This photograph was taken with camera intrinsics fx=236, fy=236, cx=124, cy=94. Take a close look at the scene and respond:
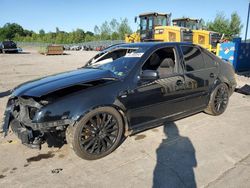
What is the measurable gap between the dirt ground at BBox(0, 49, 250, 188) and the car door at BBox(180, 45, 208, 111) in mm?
548

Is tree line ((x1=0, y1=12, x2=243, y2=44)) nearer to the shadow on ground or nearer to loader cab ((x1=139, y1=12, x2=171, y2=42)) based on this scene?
loader cab ((x1=139, y1=12, x2=171, y2=42))

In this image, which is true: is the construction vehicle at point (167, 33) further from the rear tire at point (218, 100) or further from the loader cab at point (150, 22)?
the rear tire at point (218, 100)

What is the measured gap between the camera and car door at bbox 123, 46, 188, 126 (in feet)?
12.1

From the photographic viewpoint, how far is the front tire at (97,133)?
3.20 metres

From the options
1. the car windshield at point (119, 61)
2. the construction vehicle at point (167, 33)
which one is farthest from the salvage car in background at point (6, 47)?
the car windshield at point (119, 61)

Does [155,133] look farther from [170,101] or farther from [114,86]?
[114,86]

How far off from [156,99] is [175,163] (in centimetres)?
108

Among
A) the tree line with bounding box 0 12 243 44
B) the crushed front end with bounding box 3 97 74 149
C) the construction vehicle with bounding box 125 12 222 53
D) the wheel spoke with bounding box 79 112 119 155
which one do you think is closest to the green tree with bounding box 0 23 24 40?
the tree line with bounding box 0 12 243 44

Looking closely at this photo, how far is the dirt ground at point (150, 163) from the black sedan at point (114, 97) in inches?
10.9

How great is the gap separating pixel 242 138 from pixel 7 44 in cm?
3246

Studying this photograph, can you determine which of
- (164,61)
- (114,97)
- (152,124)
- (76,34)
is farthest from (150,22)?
(76,34)

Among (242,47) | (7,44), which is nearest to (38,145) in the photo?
(242,47)

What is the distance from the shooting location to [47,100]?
3102 mm

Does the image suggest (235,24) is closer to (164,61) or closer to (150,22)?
(150,22)
